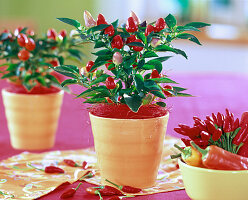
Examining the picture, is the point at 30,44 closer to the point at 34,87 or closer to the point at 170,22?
the point at 34,87

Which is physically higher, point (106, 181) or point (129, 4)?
point (129, 4)

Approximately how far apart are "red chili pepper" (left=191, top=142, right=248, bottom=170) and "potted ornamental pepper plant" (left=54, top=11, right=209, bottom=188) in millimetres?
163

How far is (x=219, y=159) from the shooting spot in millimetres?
862

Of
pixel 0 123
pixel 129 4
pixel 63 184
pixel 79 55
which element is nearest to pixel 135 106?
pixel 63 184

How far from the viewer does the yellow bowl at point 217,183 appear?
856 mm

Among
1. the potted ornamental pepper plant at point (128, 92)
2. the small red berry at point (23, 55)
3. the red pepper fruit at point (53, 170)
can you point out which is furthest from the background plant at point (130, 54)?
the small red berry at point (23, 55)

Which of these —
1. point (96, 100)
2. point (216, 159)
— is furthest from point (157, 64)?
point (216, 159)

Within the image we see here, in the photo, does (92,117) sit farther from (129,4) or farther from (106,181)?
(129,4)

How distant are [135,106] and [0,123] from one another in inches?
37.3

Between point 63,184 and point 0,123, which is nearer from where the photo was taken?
point 63,184

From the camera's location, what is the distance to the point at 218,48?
5160 mm

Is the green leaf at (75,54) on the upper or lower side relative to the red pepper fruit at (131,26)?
lower

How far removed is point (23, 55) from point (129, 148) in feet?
1.62

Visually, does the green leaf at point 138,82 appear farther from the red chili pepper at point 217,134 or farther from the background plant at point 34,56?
the background plant at point 34,56
